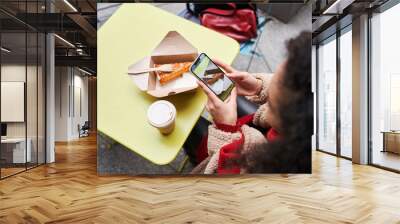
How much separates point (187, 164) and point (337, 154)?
4.82 meters

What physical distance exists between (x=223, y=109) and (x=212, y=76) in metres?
0.53

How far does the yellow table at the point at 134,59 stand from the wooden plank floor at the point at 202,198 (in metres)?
0.63

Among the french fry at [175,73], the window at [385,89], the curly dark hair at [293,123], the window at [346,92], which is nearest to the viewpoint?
the french fry at [175,73]

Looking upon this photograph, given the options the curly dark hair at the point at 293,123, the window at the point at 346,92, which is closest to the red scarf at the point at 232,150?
the curly dark hair at the point at 293,123

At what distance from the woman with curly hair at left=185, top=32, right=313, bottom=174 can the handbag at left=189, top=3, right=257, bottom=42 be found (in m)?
0.57

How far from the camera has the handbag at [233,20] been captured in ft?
19.8

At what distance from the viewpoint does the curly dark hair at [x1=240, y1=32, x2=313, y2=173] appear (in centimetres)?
591

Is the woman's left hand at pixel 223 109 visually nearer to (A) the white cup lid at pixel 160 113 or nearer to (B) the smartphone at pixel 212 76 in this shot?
(B) the smartphone at pixel 212 76

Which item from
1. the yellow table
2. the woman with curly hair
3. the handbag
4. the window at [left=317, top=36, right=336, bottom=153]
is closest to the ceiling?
the yellow table

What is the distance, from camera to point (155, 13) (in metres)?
5.99

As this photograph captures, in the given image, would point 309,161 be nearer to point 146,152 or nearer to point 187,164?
point 187,164

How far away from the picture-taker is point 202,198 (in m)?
4.64

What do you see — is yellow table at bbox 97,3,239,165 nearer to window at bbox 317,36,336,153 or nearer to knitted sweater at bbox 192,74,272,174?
knitted sweater at bbox 192,74,272,174

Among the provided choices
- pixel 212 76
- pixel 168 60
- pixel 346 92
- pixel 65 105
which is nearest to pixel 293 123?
pixel 212 76
